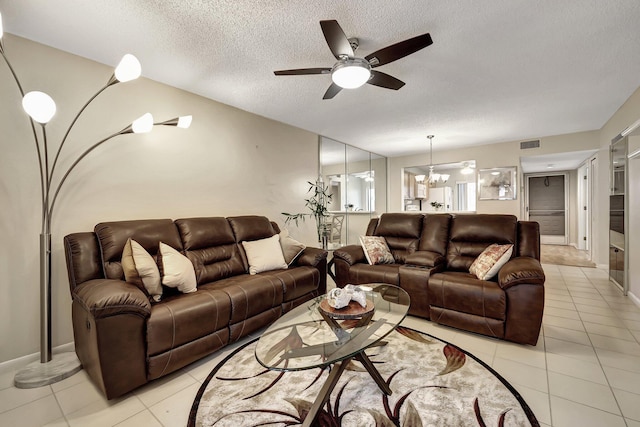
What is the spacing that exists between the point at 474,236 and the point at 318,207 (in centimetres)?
231

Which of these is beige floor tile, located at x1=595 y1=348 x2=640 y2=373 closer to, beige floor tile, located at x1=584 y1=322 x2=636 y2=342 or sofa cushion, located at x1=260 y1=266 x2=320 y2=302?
beige floor tile, located at x1=584 y1=322 x2=636 y2=342

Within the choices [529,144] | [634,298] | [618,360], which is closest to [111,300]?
[618,360]

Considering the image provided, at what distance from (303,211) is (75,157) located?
297 centimetres

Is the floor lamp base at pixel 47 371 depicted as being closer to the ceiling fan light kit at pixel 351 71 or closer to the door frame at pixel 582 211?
the ceiling fan light kit at pixel 351 71

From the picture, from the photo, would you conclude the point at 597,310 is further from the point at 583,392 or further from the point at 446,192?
the point at 446,192

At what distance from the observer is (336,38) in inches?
69.0

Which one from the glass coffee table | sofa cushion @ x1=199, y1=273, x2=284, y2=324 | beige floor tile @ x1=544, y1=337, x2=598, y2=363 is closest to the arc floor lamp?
sofa cushion @ x1=199, y1=273, x2=284, y2=324

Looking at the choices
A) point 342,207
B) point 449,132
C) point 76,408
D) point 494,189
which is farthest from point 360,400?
point 494,189

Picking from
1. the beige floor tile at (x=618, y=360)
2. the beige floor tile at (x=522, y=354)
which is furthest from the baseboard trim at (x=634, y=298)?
the beige floor tile at (x=522, y=354)

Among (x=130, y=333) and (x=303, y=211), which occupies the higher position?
(x=303, y=211)

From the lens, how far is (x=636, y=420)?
1.50 metres

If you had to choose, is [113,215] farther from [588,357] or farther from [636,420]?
[588,357]

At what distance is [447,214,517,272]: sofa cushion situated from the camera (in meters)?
2.95

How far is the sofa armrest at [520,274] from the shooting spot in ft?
7.26
